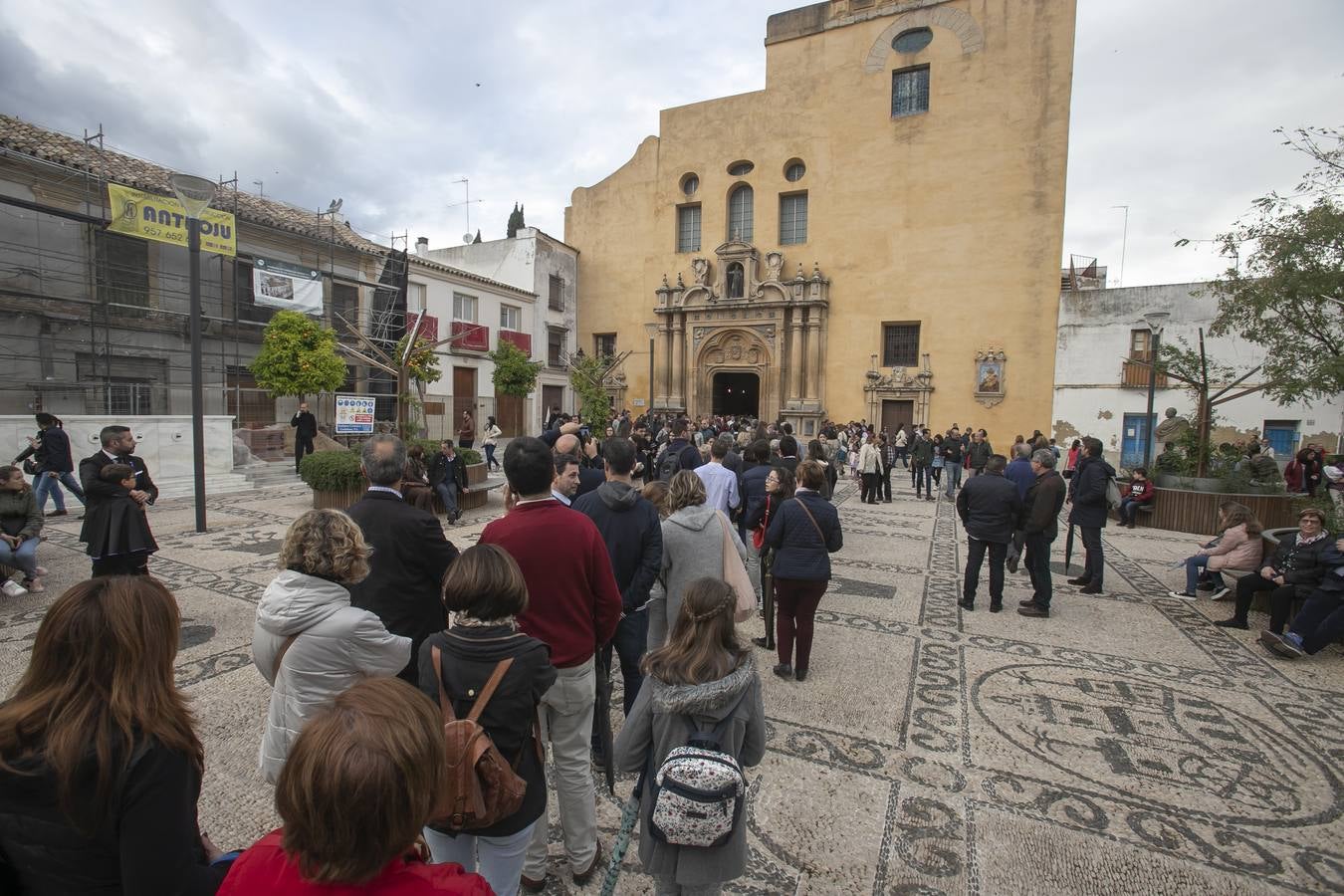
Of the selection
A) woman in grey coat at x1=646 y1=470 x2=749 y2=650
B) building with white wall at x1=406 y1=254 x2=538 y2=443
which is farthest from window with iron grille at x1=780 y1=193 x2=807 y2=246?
woman in grey coat at x1=646 y1=470 x2=749 y2=650

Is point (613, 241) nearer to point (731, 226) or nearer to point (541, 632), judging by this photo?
point (731, 226)

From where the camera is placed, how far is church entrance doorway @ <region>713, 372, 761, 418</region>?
29859 millimetres

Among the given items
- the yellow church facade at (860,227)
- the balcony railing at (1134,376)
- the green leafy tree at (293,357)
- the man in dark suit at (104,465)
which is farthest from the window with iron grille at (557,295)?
the man in dark suit at (104,465)

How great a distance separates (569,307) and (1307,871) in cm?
2983

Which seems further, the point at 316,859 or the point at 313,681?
the point at 313,681

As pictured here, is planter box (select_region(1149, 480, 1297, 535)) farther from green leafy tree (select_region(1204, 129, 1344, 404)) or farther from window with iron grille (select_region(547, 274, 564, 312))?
window with iron grille (select_region(547, 274, 564, 312))

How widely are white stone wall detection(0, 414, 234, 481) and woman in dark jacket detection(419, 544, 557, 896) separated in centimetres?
1226

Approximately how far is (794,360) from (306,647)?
985 inches

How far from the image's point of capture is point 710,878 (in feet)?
6.77

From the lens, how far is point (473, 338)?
79.0 ft

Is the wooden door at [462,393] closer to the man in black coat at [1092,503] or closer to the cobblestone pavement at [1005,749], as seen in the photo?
the cobblestone pavement at [1005,749]

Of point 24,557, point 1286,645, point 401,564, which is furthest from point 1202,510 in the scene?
point 24,557

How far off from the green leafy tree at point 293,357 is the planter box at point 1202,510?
60.8 ft

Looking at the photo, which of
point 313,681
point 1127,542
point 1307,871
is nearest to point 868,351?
point 1127,542
